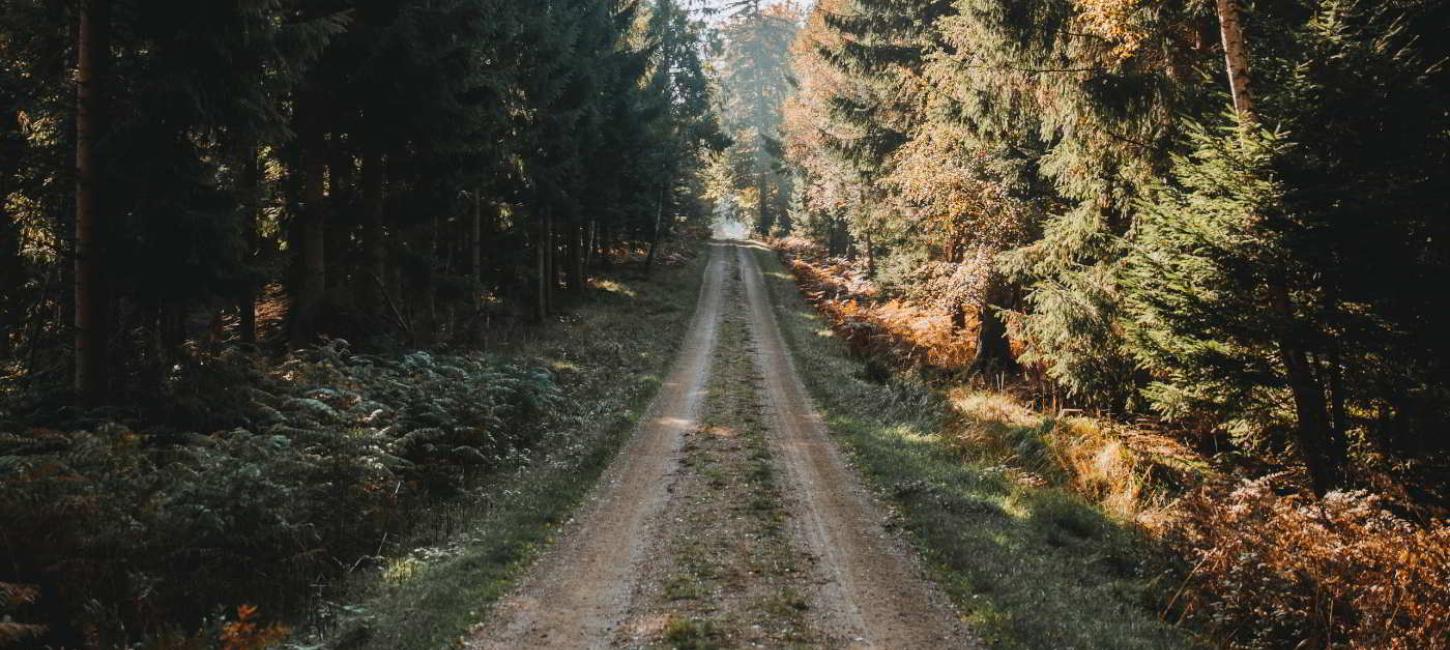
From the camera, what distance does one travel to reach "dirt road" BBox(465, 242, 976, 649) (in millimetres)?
7656

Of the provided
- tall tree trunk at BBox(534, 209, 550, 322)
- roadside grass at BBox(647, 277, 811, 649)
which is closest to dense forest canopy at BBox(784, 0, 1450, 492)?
roadside grass at BBox(647, 277, 811, 649)

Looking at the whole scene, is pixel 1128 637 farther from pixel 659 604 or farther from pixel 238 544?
pixel 238 544

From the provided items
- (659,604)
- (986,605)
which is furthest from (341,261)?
(986,605)

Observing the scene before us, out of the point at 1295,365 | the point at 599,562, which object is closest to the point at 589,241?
the point at 599,562

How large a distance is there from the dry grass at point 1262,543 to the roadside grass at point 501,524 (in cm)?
793

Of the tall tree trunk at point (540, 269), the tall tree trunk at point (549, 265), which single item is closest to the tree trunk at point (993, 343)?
the tall tree trunk at point (540, 269)

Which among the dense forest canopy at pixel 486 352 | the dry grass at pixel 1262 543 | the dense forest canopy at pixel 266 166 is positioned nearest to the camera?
the dry grass at pixel 1262 543

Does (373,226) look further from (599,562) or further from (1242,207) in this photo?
(1242,207)

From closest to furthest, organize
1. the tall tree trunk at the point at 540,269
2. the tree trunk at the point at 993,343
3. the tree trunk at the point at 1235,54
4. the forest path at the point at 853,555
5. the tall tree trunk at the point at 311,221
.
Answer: the forest path at the point at 853,555 < the tree trunk at the point at 1235,54 < the tall tree trunk at the point at 311,221 < the tree trunk at the point at 993,343 < the tall tree trunk at the point at 540,269

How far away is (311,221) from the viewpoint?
1500 centimetres

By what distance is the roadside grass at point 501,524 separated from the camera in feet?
24.6

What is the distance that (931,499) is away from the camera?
11.9 meters

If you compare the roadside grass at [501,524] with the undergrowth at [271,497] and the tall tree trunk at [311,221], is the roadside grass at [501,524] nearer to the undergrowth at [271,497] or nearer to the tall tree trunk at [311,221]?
the undergrowth at [271,497]

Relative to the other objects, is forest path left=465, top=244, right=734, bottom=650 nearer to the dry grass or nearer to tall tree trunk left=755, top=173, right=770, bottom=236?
the dry grass
